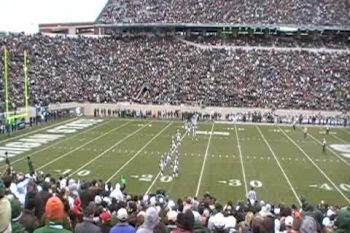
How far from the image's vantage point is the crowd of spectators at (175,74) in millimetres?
53688

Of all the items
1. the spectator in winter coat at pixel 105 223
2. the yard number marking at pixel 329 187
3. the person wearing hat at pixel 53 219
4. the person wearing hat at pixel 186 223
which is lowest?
the yard number marking at pixel 329 187

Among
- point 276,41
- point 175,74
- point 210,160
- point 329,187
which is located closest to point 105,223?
point 329,187

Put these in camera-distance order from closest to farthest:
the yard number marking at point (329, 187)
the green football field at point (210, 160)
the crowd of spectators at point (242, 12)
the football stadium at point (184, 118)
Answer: the football stadium at point (184, 118) < the green football field at point (210, 160) < the yard number marking at point (329, 187) < the crowd of spectators at point (242, 12)

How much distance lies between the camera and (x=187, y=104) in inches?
2110

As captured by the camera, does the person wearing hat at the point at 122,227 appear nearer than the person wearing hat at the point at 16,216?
No

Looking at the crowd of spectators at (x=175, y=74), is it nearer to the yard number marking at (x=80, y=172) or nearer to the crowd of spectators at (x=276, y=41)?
the crowd of spectators at (x=276, y=41)

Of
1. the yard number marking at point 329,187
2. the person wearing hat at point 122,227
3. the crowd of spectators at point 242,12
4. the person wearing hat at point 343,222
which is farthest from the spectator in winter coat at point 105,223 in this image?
the crowd of spectators at point 242,12

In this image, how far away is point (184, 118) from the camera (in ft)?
163

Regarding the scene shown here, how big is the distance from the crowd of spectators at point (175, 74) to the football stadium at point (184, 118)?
0.18m

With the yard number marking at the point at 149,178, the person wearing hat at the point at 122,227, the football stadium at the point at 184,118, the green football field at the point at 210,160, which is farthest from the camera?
the yard number marking at the point at 149,178

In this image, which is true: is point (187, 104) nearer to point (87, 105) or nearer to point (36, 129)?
point (87, 105)

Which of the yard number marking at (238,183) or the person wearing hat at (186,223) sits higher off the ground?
the person wearing hat at (186,223)

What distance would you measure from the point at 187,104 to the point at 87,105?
27.3 ft

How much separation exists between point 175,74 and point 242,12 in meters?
14.2
